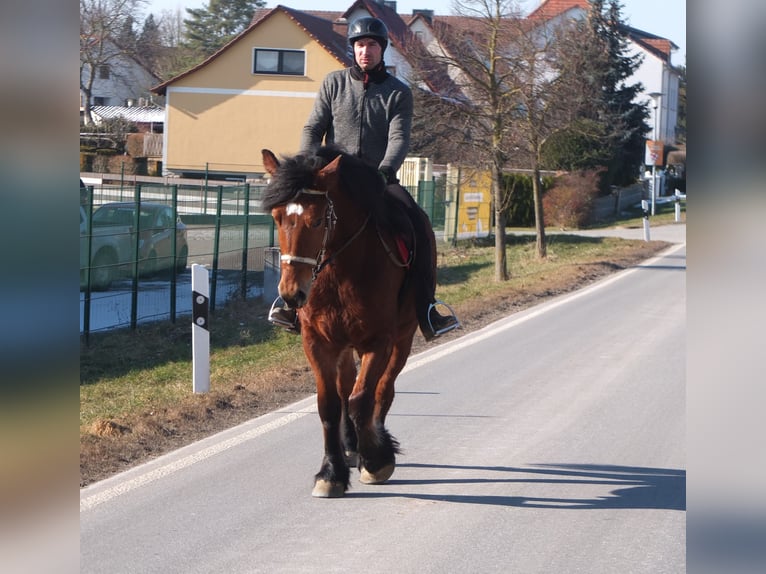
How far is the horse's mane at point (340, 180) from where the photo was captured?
570 centimetres

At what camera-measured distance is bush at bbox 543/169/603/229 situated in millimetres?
43344

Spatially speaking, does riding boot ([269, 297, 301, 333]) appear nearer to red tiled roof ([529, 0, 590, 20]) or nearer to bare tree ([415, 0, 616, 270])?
bare tree ([415, 0, 616, 270])

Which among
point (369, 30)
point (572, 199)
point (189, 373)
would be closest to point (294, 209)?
point (369, 30)

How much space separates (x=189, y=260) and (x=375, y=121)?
10389 millimetres

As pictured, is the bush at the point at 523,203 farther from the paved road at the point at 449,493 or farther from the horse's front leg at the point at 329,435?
the horse's front leg at the point at 329,435

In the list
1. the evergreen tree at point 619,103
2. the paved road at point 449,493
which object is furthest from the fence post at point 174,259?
the evergreen tree at point 619,103

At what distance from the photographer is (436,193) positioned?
32.5m

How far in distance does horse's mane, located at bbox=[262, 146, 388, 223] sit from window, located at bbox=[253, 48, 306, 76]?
41.0 metres

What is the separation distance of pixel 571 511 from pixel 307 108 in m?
41.4

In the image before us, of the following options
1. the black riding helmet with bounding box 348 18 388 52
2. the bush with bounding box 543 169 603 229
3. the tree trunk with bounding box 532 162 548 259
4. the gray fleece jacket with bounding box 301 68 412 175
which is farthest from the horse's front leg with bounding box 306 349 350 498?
the bush with bounding box 543 169 603 229
